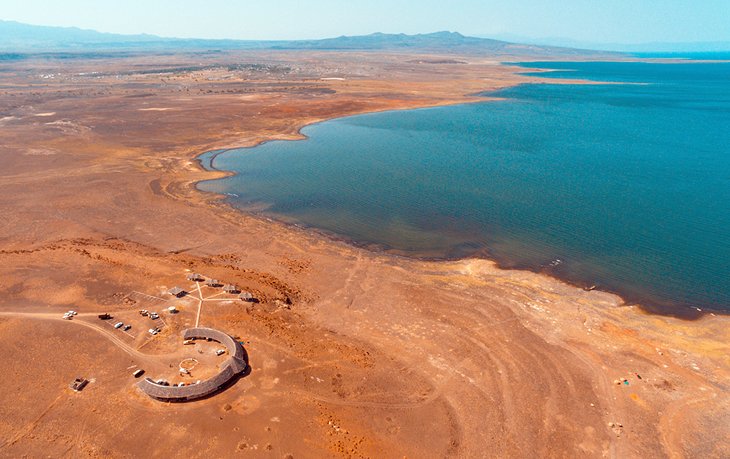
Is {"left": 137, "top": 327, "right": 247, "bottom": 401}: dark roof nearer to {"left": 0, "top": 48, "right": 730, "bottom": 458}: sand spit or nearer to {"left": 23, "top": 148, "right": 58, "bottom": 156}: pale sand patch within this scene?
{"left": 0, "top": 48, "right": 730, "bottom": 458}: sand spit

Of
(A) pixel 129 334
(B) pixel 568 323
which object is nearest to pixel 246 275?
(A) pixel 129 334

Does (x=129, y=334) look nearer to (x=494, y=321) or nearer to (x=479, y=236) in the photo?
(x=494, y=321)

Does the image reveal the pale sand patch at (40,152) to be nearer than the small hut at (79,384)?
No

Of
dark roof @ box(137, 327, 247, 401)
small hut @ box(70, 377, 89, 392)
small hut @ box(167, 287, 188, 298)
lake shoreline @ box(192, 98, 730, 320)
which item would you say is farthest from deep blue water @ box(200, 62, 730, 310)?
small hut @ box(70, 377, 89, 392)

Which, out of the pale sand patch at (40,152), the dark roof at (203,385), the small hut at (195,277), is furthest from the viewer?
the pale sand patch at (40,152)

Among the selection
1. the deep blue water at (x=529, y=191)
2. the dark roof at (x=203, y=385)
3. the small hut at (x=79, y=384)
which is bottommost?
the small hut at (x=79, y=384)

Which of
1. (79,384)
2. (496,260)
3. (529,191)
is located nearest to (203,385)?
(79,384)

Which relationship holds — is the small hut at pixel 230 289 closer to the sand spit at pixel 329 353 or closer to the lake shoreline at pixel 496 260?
the sand spit at pixel 329 353

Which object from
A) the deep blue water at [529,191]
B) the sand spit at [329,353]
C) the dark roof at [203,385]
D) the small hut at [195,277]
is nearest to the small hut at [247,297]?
the sand spit at [329,353]
